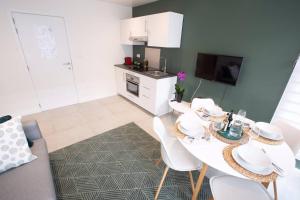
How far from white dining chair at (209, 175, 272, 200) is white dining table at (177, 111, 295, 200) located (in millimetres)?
133

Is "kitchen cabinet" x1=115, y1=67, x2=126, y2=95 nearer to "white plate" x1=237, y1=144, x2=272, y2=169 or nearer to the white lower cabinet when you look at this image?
the white lower cabinet

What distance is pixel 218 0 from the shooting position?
2291 millimetres

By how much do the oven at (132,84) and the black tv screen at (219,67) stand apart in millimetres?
1424

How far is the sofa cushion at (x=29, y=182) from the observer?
1.05m

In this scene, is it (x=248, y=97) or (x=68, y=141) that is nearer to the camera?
(x=248, y=97)

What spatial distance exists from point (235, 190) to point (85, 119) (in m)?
2.85

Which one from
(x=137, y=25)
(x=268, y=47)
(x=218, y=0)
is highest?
(x=218, y=0)

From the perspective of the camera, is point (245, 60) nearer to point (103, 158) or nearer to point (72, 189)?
point (103, 158)

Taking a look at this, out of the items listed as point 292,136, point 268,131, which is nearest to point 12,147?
point 268,131

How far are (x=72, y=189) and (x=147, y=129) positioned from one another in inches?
59.0

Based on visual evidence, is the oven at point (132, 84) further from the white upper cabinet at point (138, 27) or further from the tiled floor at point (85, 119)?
the white upper cabinet at point (138, 27)

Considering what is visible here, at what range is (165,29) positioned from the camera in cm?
274

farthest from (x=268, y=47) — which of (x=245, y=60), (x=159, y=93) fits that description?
(x=159, y=93)

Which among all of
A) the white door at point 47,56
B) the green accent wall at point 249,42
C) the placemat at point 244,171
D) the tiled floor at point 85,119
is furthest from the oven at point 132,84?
the placemat at point 244,171
